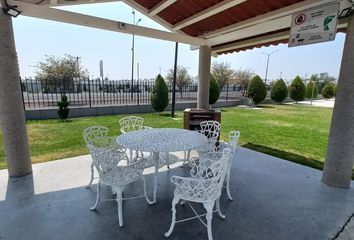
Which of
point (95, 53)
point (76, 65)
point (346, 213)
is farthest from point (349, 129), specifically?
point (95, 53)

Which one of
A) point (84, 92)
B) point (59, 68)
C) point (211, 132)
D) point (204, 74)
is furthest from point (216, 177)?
point (59, 68)

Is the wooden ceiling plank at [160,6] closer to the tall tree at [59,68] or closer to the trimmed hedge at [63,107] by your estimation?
the trimmed hedge at [63,107]

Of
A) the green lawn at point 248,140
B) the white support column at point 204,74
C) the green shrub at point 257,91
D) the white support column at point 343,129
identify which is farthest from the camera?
the green shrub at point 257,91

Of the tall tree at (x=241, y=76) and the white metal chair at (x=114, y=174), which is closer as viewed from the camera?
the white metal chair at (x=114, y=174)

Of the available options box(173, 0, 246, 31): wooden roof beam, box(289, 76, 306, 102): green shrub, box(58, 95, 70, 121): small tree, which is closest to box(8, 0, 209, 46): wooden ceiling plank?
box(173, 0, 246, 31): wooden roof beam

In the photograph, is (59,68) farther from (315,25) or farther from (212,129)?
(315,25)

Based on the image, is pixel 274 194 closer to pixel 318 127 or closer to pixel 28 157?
pixel 28 157

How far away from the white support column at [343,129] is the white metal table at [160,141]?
197cm

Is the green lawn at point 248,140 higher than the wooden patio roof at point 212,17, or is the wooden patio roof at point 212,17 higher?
the wooden patio roof at point 212,17

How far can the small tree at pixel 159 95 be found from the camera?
9.99 m

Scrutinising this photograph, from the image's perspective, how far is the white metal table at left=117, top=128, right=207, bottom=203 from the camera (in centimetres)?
241

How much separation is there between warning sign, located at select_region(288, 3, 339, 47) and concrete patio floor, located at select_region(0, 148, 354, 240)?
2160 mm

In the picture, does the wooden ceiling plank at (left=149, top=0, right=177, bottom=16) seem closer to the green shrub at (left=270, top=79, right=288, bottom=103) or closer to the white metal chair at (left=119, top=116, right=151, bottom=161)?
the white metal chair at (left=119, top=116, right=151, bottom=161)

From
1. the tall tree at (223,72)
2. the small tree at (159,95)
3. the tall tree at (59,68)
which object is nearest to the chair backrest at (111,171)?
the small tree at (159,95)
